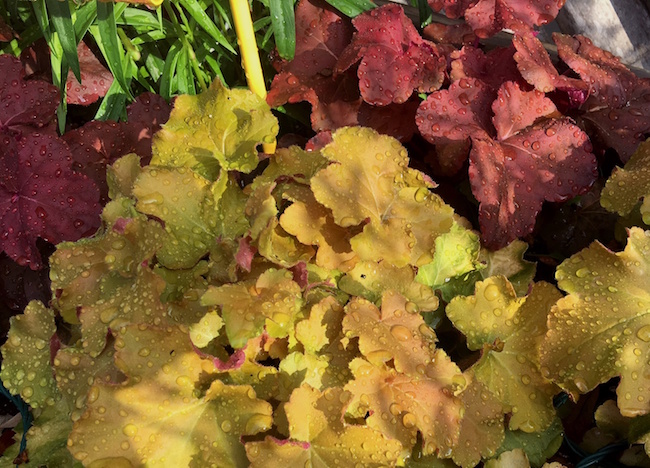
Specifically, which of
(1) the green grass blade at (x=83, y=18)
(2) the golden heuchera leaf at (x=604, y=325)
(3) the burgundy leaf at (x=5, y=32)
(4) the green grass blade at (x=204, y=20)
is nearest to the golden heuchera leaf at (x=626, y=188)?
(2) the golden heuchera leaf at (x=604, y=325)

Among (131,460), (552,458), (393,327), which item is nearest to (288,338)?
(393,327)

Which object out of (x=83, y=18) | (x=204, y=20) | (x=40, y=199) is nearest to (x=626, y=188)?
(x=204, y=20)

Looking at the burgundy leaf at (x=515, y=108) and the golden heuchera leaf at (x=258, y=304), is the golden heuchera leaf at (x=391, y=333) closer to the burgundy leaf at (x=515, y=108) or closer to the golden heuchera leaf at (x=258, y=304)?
the golden heuchera leaf at (x=258, y=304)

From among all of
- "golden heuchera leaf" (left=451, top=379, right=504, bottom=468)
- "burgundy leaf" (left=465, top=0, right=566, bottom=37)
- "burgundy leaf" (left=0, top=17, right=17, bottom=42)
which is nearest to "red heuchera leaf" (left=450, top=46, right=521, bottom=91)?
"burgundy leaf" (left=465, top=0, right=566, bottom=37)

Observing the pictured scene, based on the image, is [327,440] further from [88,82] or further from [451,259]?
[88,82]

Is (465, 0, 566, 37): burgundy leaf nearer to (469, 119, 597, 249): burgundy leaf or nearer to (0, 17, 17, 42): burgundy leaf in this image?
(469, 119, 597, 249): burgundy leaf

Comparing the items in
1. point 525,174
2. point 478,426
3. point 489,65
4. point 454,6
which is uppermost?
point 454,6
